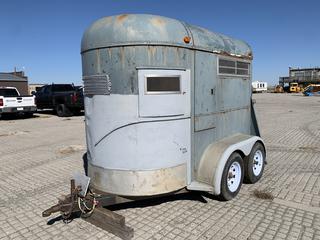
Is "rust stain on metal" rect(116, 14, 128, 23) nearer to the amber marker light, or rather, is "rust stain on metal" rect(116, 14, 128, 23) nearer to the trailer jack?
the amber marker light

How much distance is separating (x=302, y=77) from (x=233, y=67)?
89.7m

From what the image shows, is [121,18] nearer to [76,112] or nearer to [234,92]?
[234,92]

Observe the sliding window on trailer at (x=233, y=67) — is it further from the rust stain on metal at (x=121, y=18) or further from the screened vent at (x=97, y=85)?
the screened vent at (x=97, y=85)

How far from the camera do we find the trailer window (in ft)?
13.6

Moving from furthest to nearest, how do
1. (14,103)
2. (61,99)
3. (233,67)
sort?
(61,99), (14,103), (233,67)

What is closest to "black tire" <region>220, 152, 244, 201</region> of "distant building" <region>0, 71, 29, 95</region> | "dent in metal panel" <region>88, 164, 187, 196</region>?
"dent in metal panel" <region>88, 164, 187, 196</region>

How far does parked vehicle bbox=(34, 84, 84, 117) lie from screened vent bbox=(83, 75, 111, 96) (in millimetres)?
13915

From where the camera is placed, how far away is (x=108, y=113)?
4.26m

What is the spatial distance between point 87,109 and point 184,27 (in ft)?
6.37

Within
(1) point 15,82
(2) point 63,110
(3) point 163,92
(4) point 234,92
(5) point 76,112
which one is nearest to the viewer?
(3) point 163,92

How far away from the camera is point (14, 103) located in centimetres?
1714

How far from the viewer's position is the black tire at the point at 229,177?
4734 millimetres

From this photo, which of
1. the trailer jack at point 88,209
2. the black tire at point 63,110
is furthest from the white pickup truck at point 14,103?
the trailer jack at point 88,209

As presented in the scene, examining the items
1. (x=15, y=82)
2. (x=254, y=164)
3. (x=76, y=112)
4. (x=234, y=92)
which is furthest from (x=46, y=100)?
(x=15, y=82)
